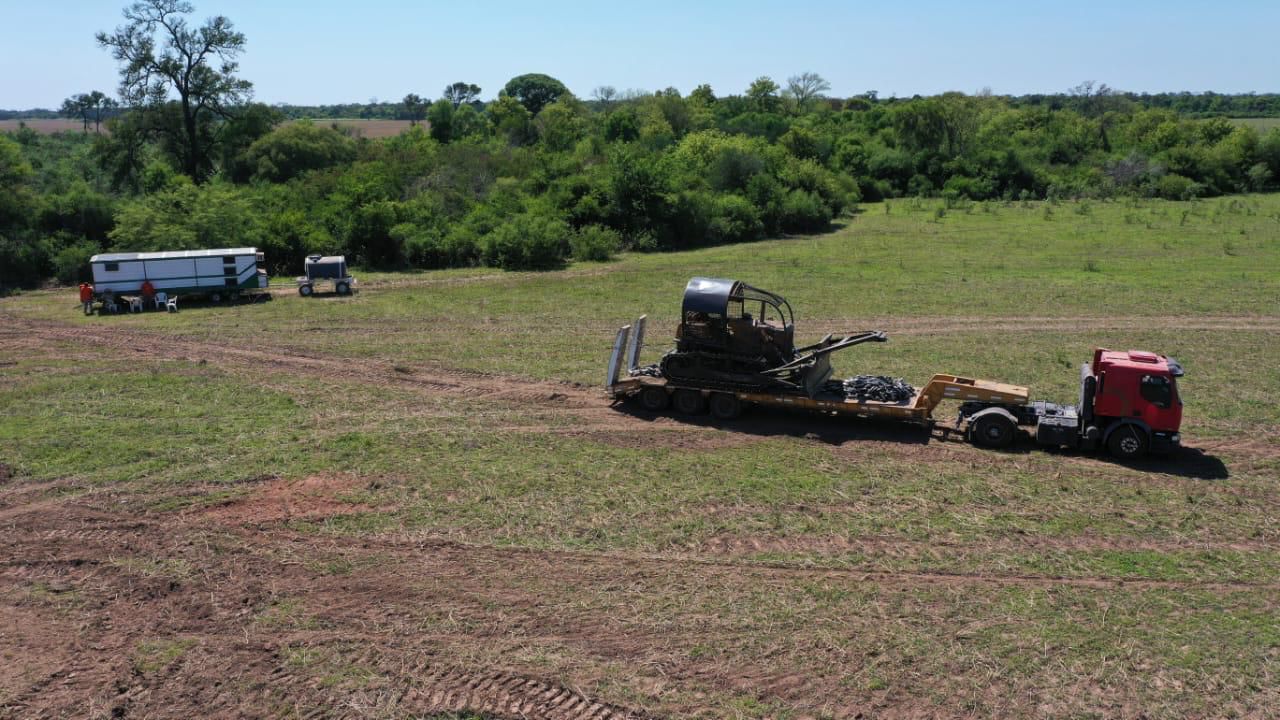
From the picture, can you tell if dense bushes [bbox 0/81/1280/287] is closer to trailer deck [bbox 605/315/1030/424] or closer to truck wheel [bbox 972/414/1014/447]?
trailer deck [bbox 605/315/1030/424]

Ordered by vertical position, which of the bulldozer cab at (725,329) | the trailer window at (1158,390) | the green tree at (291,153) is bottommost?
the trailer window at (1158,390)

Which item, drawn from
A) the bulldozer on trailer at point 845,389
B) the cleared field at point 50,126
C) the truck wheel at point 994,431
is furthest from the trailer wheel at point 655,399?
the cleared field at point 50,126

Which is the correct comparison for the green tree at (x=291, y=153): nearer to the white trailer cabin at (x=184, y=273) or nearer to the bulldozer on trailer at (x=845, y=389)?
the white trailer cabin at (x=184, y=273)

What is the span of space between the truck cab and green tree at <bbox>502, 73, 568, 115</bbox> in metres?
108

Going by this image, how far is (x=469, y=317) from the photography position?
30.4 metres

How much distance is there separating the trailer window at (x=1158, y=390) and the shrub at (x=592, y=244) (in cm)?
2930

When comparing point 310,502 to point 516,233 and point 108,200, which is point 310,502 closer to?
point 516,233

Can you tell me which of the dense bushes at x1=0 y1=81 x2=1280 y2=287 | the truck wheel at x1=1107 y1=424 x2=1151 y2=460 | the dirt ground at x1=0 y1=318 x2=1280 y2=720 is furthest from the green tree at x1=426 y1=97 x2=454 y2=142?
the truck wheel at x1=1107 y1=424 x2=1151 y2=460

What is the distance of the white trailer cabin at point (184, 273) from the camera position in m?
32.4

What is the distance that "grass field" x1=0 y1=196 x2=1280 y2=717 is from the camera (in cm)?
1050

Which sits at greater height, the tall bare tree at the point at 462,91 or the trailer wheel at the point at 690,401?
the tall bare tree at the point at 462,91

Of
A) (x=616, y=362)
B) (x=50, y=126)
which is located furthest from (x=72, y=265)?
(x=50, y=126)

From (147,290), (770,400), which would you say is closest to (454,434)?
(770,400)

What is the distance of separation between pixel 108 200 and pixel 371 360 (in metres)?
25.9
